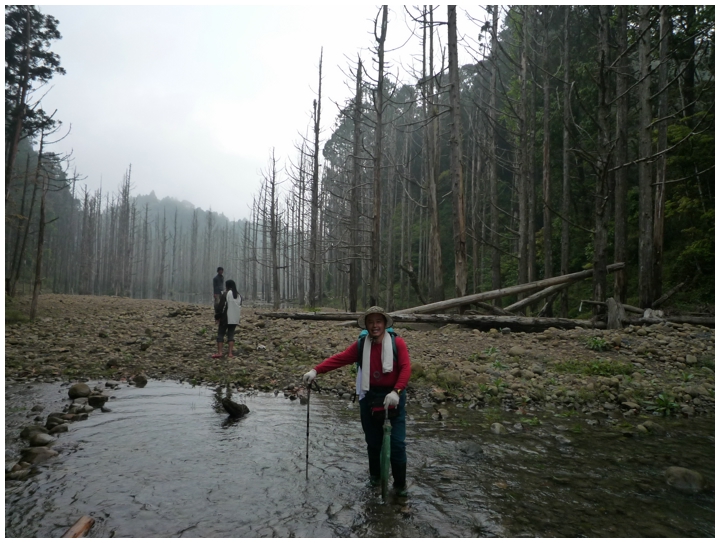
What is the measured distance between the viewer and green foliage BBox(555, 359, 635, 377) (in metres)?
8.30

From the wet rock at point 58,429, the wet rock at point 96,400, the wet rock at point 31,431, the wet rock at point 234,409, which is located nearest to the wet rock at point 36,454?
the wet rock at point 31,431

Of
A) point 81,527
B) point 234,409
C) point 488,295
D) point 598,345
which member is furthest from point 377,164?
point 81,527

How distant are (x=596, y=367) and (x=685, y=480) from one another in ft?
13.8

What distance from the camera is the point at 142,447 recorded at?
5477 mm

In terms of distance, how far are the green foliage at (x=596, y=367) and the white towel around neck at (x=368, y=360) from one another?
5693 millimetres

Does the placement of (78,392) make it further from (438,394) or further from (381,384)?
(438,394)

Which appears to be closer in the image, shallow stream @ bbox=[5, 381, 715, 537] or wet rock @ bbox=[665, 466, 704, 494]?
shallow stream @ bbox=[5, 381, 715, 537]

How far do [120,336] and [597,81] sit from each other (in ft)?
45.7

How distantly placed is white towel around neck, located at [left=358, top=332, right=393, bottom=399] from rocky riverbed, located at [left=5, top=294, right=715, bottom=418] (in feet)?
11.9

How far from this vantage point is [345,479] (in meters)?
4.66

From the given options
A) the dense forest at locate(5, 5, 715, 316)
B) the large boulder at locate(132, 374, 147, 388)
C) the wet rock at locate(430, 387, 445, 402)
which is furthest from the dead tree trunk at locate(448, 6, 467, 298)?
the large boulder at locate(132, 374, 147, 388)

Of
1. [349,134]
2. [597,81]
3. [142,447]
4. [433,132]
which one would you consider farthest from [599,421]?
[349,134]

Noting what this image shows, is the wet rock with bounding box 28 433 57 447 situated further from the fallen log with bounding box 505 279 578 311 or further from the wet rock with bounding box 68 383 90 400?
the fallen log with bounding box 505 279 578 311

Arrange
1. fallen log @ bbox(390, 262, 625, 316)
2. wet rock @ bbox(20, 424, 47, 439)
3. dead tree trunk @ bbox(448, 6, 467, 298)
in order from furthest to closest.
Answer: dead tree trunk @ bbox(448, 6, 467, 298) < fallen log @ bbox(390, 262, 625, 316) < wet rock @ bbox(20, 424, 47, 439)
